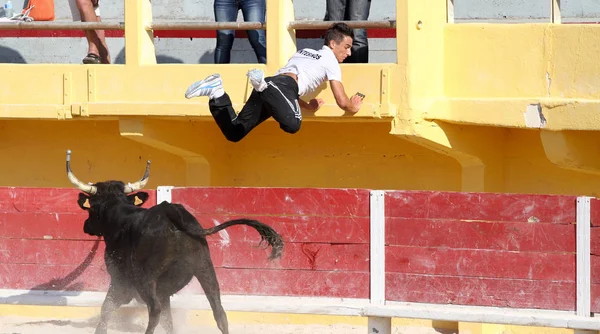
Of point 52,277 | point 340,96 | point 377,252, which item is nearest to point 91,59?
point 52,277

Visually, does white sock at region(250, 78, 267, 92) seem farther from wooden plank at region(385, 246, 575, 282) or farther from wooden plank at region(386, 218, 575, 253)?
wooden plank at region(385, 246, 575, 282)

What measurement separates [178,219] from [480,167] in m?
2.74

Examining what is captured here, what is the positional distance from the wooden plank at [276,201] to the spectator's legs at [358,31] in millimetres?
1116

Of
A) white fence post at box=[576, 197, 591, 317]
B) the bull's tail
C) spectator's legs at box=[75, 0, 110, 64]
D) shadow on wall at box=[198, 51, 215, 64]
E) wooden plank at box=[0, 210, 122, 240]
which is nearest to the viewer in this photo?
the bull's tail

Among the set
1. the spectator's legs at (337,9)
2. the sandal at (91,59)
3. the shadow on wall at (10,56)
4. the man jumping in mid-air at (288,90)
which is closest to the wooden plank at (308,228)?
the man jumping in mid-air at (288,90)

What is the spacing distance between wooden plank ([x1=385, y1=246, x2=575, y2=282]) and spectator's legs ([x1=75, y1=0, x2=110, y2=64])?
9.46 feet

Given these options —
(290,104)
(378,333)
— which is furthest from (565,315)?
(290,104)

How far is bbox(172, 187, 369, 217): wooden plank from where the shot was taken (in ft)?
27.6

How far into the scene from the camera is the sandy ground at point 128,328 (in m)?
8.88

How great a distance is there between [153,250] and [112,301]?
71 cm

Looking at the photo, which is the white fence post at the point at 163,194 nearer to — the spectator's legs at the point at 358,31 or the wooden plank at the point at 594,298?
the spectator's legs at the point at 358,31

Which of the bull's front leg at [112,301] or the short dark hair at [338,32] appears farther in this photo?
the short dark hair at [338,32]

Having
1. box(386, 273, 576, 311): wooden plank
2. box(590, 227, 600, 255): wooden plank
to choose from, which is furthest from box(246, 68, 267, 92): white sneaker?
box(590, 227, 600, 255): wooden plank

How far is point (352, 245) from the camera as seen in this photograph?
8.45 meters
